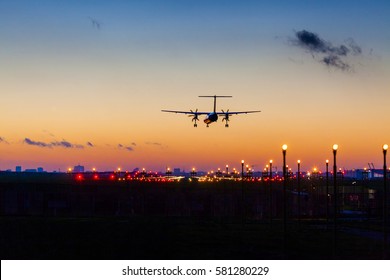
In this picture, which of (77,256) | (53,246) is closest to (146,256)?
(77,256)

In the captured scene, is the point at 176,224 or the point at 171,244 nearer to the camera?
the point at 171,244

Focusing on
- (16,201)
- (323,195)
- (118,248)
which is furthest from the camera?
(323,195)

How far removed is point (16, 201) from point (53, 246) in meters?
76.6

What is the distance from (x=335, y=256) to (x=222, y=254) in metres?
8.24

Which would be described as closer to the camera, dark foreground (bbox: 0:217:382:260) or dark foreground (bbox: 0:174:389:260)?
dark foreground (bbox: 0:217:382:260)

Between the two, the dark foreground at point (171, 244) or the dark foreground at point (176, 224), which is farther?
the dark foreground at point (176, 224)

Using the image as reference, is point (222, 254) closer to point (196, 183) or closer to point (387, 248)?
point (387, 248)

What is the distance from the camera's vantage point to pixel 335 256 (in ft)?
180

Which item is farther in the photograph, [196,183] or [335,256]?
[196,183]

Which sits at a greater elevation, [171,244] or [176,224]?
[176,224]
